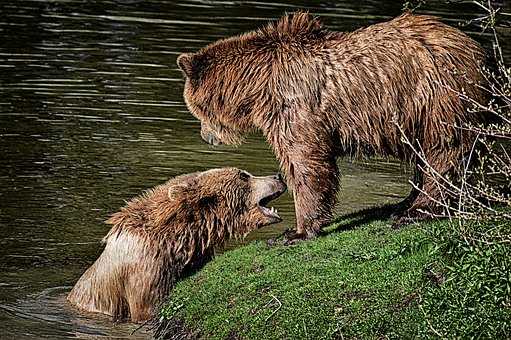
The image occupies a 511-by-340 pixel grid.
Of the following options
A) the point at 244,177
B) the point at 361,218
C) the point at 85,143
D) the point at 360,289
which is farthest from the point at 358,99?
the point at 85,143

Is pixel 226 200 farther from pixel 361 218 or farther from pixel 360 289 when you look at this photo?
pixel 360 289

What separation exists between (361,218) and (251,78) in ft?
4.71

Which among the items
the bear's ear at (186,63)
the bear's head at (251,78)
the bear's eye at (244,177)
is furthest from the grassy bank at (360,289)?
the bear's ear at (186,63)

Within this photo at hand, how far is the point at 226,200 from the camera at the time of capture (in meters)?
9.47

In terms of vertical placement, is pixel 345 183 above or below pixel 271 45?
below

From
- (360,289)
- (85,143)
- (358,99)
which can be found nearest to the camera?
(360,289)

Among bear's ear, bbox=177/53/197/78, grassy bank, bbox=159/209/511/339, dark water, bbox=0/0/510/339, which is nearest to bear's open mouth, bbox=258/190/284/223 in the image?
grassy bank, bbox=159/209/511/339

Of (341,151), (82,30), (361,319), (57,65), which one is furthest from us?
(82,30)

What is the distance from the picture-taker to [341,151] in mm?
8930

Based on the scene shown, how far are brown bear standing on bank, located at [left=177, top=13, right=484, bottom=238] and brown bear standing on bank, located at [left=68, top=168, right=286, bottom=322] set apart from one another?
0.70m

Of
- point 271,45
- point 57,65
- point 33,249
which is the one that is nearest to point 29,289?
point 33,249

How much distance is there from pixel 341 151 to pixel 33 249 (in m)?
3.41

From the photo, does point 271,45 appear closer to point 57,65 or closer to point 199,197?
point 199,197

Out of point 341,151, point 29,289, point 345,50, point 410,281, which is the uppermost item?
point 345,50
